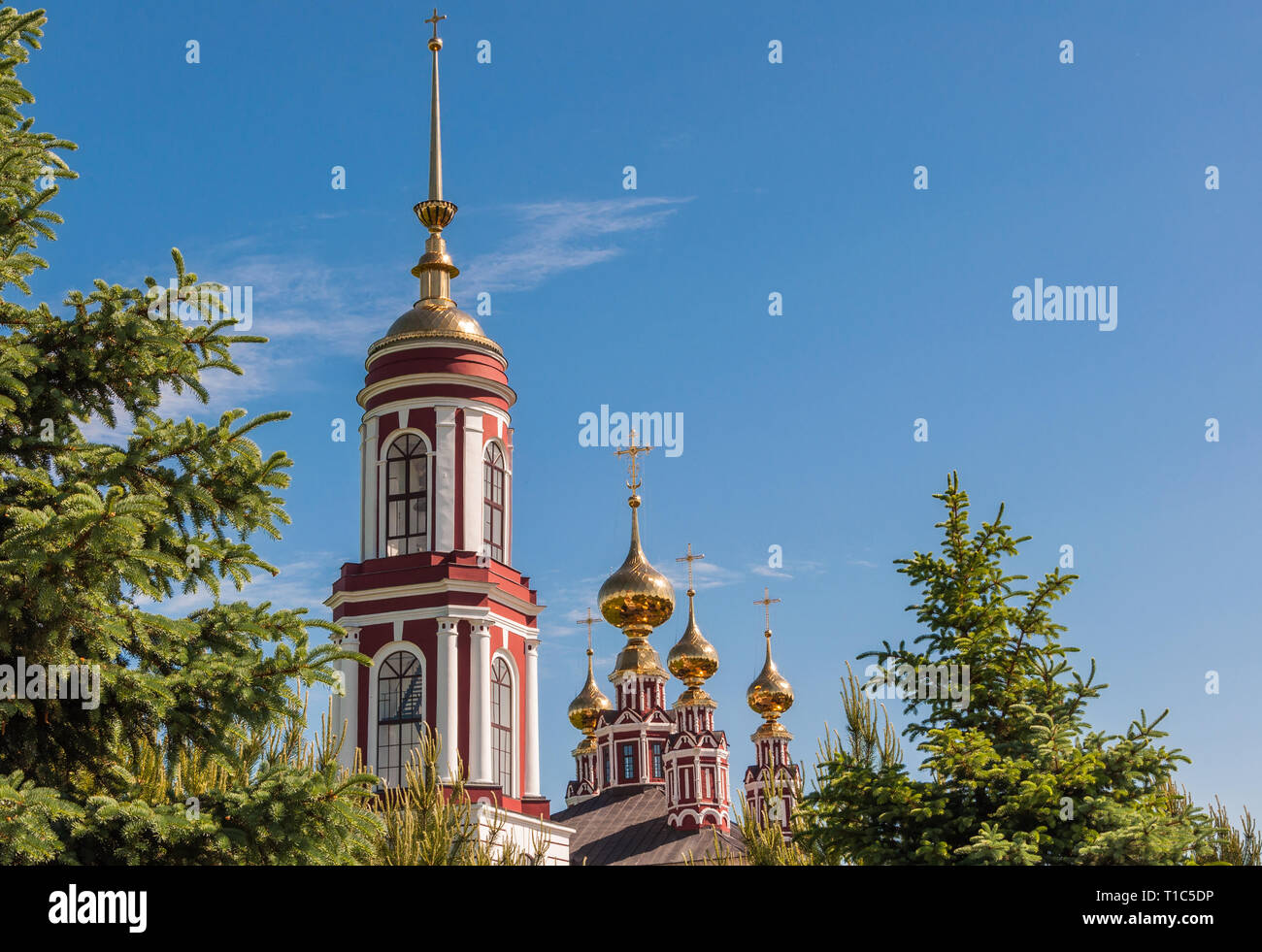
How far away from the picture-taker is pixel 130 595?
1032 cm

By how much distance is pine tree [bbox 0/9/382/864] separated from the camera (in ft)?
29.1

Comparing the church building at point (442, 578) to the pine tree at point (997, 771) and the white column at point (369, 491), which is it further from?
the pine tree at point (997, 771)

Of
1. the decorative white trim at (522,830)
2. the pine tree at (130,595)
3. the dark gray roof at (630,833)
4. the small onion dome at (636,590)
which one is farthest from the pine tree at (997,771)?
the small onion dome at (636,590)

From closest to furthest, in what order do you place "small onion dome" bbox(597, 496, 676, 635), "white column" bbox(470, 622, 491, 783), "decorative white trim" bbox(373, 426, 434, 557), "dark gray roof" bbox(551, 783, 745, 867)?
"white column" bbox(470, 622, 491, 783) < "decorative white trim" bbox(373, 426, 434, 557) < "dark gray roof" bbox(551, 783, 745, 867) < "small onion dome" bbox(597, 496, 676, 635)

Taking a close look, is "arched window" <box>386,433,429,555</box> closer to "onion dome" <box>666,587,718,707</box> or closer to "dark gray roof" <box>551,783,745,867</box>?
"dark gray roof" <box>551,783,745,867</box>

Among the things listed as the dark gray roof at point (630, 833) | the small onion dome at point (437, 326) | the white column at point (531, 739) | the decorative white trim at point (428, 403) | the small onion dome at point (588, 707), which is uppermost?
the small onion dome at point (437, 326)

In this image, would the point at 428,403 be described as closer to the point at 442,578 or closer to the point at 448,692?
the point at 442,578

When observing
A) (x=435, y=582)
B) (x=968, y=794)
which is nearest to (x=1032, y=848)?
(x=968, y=794)

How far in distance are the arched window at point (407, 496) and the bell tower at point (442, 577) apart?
0.03 meters

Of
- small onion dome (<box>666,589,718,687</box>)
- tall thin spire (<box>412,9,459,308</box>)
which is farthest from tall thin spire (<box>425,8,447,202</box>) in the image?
small onion dome (<box>666,589,718,687</box>)

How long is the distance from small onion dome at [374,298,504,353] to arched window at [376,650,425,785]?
604cm

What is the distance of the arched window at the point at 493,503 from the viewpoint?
28.0 metres
